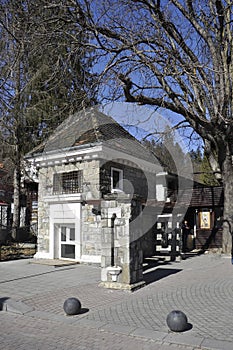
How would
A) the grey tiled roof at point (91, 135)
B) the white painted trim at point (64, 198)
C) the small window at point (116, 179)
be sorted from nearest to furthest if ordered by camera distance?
the white painted trim at point (64, 198) → the small window at point (116, 179) → the grey tiled roof at point (91, 135)

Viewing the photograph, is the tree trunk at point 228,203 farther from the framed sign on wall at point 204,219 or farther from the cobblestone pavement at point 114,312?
the cobblestone pavement at point 114,312

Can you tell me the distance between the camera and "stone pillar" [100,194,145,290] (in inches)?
351

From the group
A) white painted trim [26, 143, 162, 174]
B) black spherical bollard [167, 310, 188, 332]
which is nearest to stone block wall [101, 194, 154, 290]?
black spherical bollard [167, 310, 188, 332]

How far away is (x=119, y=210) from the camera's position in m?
9.16

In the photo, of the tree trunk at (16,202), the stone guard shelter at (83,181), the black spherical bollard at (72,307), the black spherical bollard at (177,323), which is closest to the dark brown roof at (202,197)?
the stone guard shelter at (83,181)

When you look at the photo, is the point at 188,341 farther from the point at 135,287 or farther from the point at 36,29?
the point at 36,29

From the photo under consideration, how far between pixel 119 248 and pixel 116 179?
20.1ft

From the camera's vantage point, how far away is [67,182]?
14.9 m

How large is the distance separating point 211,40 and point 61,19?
6.43 m

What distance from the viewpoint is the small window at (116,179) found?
14632 millimetres

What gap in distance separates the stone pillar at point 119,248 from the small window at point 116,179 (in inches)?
205

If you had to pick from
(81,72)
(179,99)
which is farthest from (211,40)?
(81,72)

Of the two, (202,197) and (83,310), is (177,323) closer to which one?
(83,310)

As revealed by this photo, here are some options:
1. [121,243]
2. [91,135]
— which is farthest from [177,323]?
[91,135]
